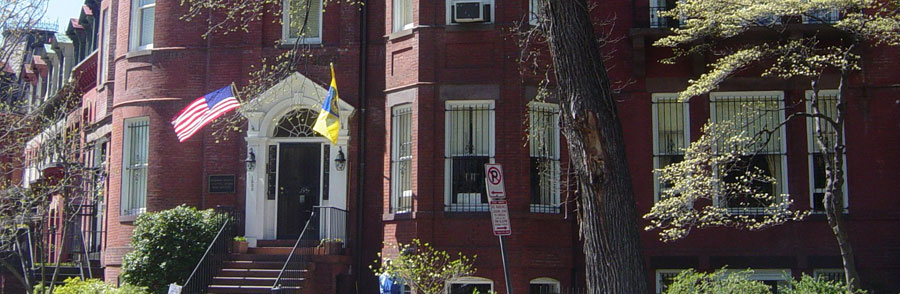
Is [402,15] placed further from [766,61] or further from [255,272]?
[766,61]

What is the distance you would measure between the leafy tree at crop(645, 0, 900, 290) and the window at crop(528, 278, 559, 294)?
2.07 metres

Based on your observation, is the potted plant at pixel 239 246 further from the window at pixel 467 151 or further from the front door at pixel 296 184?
the window at pixel 467 151

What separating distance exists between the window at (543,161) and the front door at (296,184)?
169 inches

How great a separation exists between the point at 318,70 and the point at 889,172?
1064 centimetres

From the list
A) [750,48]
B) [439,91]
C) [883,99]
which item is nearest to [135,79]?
[439,91]

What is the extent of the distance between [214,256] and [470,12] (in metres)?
6.28

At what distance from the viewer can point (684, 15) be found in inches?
729

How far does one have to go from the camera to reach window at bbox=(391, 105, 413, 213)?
1884 cm

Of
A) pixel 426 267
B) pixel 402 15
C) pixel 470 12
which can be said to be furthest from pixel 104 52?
pixel 426 267

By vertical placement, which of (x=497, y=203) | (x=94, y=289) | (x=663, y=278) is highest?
(x=497, y=203)

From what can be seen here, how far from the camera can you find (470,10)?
1855 centimetres

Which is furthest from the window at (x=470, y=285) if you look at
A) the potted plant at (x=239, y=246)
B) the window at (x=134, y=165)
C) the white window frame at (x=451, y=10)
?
the window at (x=134, y=165)

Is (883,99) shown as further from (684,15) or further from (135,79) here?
(135,79)

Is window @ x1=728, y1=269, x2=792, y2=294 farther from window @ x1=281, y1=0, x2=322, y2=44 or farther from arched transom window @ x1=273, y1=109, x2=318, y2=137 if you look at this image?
window @ x1=281, y1=0, x2=322, y2=44
